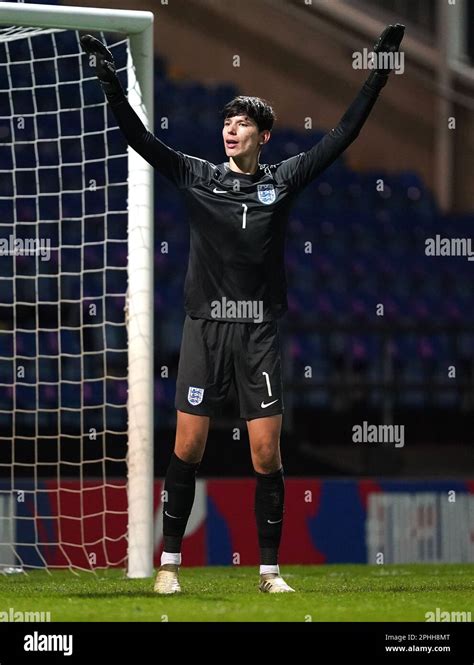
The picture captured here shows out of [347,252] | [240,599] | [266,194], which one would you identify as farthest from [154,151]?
[347,252]

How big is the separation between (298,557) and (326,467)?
2.97 ft

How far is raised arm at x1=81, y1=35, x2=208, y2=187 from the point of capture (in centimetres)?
471

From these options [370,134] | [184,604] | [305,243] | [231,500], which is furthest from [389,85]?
[184,604]

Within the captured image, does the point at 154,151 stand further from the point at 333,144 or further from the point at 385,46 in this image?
the point at 385,46

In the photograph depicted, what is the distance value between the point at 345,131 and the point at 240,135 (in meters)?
0.38

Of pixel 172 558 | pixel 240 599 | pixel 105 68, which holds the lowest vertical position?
pixel 240 599

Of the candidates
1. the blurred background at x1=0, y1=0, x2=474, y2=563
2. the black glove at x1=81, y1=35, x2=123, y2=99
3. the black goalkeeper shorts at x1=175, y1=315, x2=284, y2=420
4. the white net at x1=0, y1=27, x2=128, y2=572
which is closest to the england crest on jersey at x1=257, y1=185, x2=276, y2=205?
the black goalkeeper shorts at x1=175, y1=315, x2=284, y2=420

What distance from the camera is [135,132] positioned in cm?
479

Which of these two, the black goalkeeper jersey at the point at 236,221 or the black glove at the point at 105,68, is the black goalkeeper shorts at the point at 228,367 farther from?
the black glove at the point at 105,68

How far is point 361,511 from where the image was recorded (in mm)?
8953

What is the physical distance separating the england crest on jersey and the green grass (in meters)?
1.38

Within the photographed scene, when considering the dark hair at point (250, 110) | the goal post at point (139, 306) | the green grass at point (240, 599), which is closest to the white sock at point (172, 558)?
the green grass at point (240, 599)
